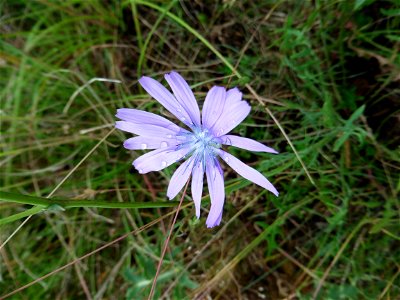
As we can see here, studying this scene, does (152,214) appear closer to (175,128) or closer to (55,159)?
(55,159)

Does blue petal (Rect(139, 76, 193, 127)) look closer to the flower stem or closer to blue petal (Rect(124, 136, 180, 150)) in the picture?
blue petal (Rect(124, 136, 180, 150))

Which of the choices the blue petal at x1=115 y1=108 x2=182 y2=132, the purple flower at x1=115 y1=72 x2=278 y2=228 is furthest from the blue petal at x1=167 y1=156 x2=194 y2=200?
the blue petal at x1=115 y1=108 x2=182 y2=132

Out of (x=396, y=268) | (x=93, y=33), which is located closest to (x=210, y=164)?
(x=396, y=268)

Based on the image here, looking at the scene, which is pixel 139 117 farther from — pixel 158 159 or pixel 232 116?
pixel 232 116

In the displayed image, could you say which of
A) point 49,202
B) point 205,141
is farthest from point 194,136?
point 49,202

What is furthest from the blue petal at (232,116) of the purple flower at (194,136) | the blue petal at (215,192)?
the blue petal at (215,192)

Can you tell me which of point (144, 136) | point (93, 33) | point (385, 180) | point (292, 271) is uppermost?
point (144, 136)

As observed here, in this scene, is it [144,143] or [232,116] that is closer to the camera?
[232,116]
